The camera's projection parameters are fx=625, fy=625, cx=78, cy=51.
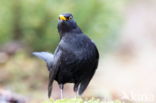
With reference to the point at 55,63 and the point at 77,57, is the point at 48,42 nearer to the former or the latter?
the point at 55,63

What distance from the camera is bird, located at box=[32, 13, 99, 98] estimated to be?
6.88 meters

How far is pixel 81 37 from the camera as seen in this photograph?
23.0ft

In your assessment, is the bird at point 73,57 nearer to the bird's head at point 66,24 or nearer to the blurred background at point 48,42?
the bird's head at point 66,24

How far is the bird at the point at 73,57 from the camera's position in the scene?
22.6 feet

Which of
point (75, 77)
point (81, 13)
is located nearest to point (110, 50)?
point (81, 13)

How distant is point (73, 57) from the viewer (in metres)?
6.85

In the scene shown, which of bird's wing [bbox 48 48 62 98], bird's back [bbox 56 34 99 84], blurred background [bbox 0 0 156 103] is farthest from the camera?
blurred background [bbox 0 0 156 103]

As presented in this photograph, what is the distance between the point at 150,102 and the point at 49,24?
5134mm


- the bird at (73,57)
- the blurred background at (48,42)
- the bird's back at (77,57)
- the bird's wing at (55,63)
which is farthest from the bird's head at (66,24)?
the blurred background at (48,42)

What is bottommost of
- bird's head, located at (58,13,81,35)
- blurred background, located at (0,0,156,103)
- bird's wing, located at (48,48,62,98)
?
blurred background, located at (0,0,156,103)

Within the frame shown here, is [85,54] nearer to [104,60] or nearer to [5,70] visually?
[5,70]

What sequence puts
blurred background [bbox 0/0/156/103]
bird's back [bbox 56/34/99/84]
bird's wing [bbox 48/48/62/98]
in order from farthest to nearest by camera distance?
blurred background [bbox 0/0/156/103]
bird's wing [bbox 48/48/62/98]
bird's back [bbox 56/34/99/84]

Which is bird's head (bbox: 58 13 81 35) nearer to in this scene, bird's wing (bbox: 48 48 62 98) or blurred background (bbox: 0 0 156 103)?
bird's wing (bbox: 48 48 62 98)

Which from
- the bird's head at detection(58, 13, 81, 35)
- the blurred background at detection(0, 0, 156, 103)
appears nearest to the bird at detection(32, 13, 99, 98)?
the bird's head at detection(58, 13, 81, 35)
